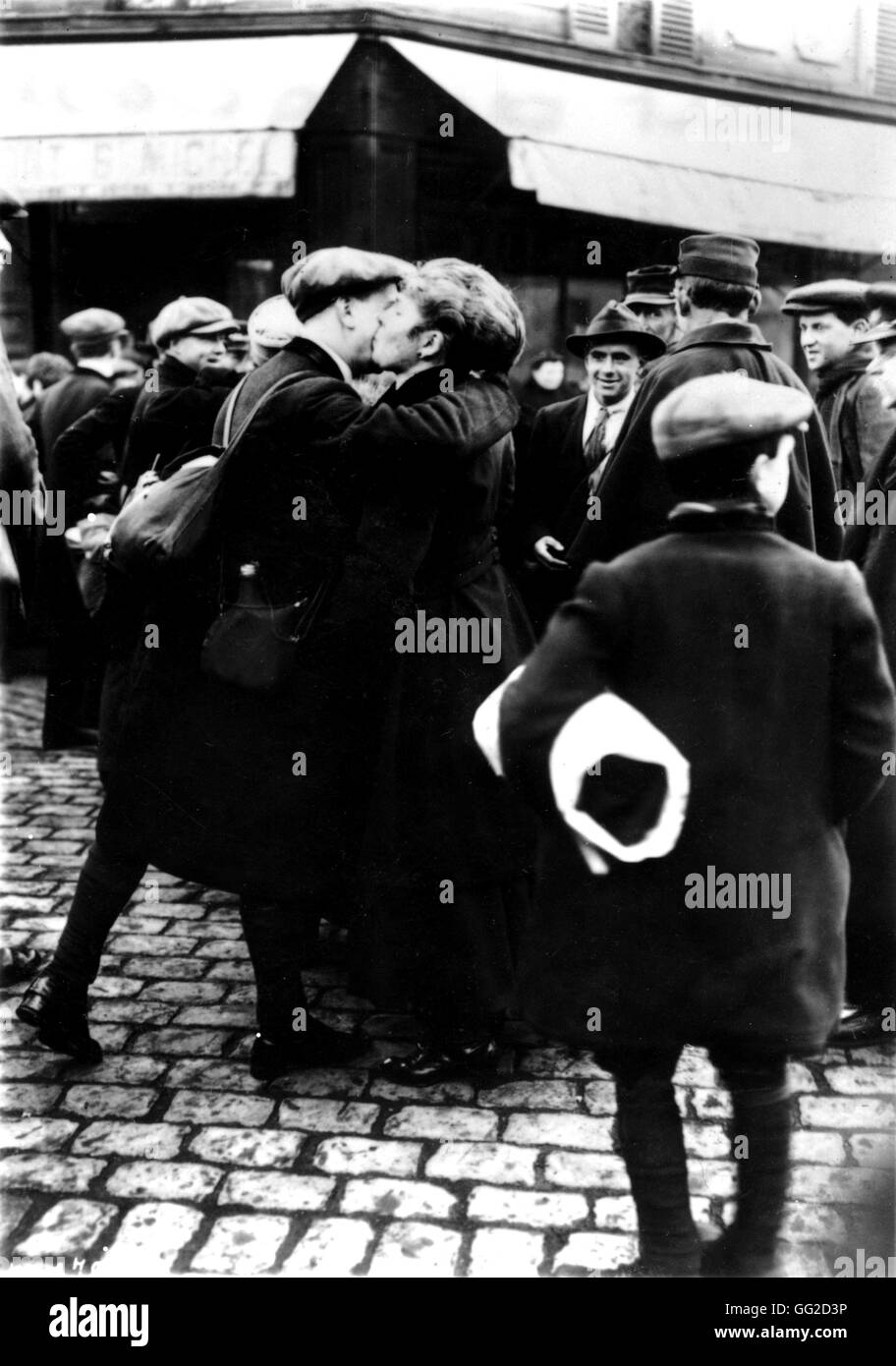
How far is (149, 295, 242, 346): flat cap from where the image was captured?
183 inches

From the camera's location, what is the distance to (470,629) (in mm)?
3510

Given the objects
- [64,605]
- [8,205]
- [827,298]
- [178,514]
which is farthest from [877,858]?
[64,605]

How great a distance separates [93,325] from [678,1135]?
4.97 m

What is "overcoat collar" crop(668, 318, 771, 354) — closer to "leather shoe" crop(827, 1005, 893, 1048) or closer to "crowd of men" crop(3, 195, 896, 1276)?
"crowd of men" crop(3, 195, 896, 1276)

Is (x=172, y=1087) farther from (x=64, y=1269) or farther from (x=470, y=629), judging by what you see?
(x=470, y=629)

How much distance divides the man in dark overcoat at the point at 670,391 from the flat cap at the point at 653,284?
4.43 ft

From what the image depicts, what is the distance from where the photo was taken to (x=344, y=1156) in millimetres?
3242

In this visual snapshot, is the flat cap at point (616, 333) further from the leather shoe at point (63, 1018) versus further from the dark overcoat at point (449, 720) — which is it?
the leather shoe at point (63, 1018)

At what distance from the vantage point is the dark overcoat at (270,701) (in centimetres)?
330

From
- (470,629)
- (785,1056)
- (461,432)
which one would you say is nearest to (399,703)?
(470,629)

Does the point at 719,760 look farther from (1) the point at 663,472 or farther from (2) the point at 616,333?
(2) the point at 616,333

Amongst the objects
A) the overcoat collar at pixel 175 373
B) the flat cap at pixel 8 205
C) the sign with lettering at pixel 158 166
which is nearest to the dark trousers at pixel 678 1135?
the flat cap at pixel 8 205
